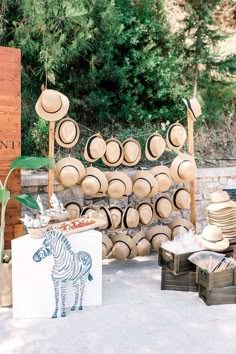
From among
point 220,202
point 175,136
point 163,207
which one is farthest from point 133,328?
point 175,136

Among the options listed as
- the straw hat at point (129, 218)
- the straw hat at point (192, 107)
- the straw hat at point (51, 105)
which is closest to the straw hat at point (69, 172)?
the straw hat at point (51, 105)

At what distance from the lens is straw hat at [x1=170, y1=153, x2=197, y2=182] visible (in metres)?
4.89

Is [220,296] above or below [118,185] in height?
below

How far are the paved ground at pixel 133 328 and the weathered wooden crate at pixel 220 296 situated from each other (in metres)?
0.05

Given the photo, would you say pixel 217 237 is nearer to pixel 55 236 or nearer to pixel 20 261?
pixel 55 236

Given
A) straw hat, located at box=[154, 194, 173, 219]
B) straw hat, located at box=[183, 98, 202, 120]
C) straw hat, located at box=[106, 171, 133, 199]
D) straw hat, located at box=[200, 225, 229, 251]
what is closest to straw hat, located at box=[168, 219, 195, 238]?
straw hat, located at box=[154, 194, 173, 219]

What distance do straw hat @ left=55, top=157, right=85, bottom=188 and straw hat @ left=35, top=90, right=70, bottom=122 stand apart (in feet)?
1.68

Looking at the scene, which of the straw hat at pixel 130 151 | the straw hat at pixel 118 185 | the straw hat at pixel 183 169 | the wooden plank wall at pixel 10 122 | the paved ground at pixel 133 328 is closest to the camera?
the paved ground at pixel 133 328

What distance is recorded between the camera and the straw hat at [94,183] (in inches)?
178

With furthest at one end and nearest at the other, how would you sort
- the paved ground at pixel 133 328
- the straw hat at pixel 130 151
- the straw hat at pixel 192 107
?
the straw hat at pixel 192 107
the straw hat at pixel 130 151
the paved ground at pixel 133 328

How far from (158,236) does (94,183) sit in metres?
1.09

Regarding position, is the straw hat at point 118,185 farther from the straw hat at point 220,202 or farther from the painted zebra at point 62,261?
the painted zebra at point 62,261

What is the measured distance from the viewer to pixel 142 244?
4.91 metres

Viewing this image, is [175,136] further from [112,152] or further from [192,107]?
[112,152]
